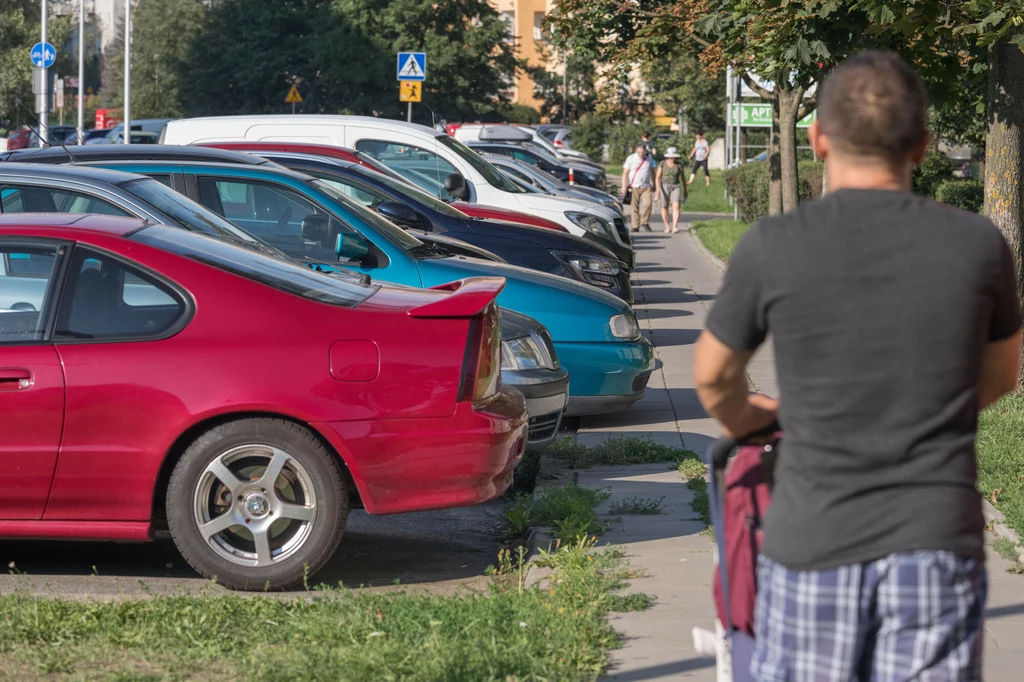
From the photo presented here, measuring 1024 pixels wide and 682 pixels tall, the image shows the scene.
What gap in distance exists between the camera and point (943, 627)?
8.48ft

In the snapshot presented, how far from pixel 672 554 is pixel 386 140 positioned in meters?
9.36

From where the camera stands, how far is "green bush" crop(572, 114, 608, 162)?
64938 millimetres

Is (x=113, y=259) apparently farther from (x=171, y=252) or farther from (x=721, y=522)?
(x=721, y=522)

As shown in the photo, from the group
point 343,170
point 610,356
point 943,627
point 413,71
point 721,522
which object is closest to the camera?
point 943,627

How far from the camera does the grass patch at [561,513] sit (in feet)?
20.4

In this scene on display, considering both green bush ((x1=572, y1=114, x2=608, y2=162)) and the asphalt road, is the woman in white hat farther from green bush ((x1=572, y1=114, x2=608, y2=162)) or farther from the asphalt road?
green bush ((x1=572, y1=114, x2=608, y2=162))

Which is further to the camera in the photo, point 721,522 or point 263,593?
point 263,593

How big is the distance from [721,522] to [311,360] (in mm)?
2690

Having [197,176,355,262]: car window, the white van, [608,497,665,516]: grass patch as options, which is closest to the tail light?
[608,497,665,516]: grass patch

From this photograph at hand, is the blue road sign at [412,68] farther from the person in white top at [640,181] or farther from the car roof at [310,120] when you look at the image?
the car roof at [310,120]

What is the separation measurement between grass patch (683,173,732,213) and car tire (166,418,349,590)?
2994 centimetres

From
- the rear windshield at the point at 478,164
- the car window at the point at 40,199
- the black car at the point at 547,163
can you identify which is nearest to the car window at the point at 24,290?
the car window at the point at 40,199

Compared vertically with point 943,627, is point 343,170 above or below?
above

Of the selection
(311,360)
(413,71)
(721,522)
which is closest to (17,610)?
(311,360)
